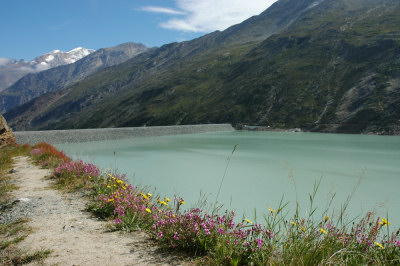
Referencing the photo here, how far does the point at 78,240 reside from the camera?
4184 mm

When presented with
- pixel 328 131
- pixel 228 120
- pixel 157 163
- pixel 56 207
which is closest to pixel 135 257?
pixel 56 207

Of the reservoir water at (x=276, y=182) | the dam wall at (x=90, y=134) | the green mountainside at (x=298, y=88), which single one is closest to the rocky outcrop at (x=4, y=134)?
the dam wall at (x=90, y=134)

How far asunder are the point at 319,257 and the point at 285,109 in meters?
60.9

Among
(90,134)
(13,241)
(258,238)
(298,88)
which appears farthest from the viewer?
(298,88)

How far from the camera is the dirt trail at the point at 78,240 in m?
3.55

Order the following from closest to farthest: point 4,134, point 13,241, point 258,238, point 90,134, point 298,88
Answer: point 258,238, point 13,241, point 4,134, point 90,134, point 298,88

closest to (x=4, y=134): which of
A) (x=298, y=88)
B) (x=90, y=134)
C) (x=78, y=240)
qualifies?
(x=90, y=134)

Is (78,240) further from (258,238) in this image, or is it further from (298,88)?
(298,88)

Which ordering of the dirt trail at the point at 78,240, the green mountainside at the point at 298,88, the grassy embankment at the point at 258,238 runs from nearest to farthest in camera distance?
the grassy embankment at the point at 258,238 < the dirt trail at the point at 78,240 < the green mountainside at the point at 298,88

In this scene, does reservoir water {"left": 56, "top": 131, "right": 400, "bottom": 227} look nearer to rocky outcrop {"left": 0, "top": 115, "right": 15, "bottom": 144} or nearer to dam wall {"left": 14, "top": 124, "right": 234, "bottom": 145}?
rocky outcrop {"left": 0, "top": 115, "right": 15, "bottom": 144}

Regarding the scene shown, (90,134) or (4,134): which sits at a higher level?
(4,134)

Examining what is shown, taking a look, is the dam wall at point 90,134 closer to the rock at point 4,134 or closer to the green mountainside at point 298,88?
the rock at point 4,134

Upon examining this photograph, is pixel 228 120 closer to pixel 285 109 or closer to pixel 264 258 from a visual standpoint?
pixel 285 109

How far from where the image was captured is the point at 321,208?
7.57m
